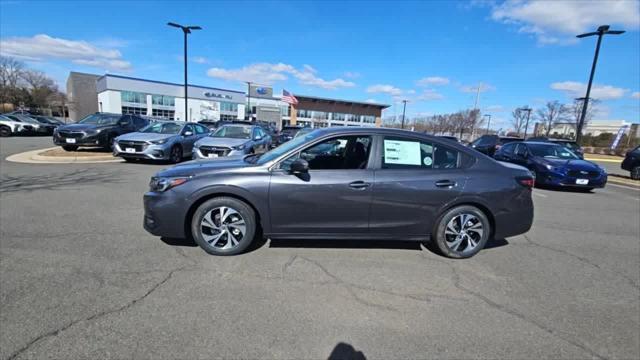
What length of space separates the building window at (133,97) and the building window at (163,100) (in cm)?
178

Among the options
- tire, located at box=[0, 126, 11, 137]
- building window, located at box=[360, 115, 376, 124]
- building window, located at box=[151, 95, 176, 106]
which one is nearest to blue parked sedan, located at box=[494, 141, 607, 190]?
tire, located at box=[0, 126, 11, 137]

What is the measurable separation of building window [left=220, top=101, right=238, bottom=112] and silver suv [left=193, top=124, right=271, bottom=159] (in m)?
75.2

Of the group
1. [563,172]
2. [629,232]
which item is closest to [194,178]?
[629,232]

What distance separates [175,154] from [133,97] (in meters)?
69.0

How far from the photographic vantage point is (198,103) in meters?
76.1

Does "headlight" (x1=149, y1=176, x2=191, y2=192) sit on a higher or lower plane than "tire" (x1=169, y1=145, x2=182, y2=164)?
higher

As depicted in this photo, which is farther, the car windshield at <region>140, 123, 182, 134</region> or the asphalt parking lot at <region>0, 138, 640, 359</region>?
the car windshield at <region>140, 123, 182, 134</region>

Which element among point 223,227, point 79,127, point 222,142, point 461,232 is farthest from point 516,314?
point 79,127

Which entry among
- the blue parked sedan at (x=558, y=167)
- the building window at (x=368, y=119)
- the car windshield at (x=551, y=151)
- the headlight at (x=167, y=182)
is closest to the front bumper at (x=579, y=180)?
the blue parked sedan at (x=558, y=167)

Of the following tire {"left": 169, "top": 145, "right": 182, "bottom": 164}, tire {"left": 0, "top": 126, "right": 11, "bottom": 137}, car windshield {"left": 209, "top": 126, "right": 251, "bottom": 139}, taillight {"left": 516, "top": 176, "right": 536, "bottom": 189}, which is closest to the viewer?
taillight {"left": 516, "top": 176, "right": 536, "bottom": 189}

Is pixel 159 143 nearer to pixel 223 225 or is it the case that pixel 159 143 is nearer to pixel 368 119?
pixel 223 225

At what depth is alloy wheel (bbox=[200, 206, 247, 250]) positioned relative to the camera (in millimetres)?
3766

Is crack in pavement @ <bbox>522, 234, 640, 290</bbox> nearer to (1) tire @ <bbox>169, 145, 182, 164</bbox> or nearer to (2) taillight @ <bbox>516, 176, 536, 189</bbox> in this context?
(2) taillight @ <bbox>516, 176, 536, 189</bbox>

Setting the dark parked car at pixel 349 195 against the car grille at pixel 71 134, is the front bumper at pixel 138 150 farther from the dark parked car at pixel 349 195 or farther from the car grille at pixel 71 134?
the dark parked car at pixel 349 195
